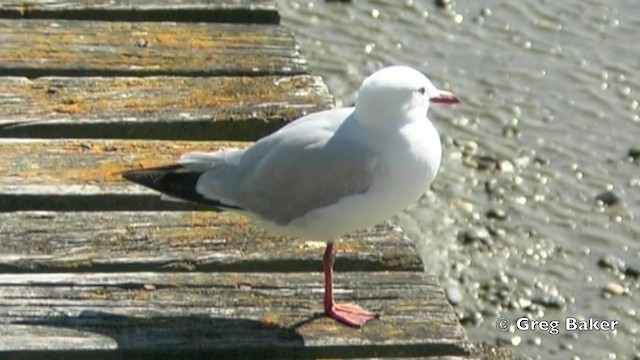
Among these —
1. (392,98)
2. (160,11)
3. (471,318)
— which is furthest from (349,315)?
(471,318)

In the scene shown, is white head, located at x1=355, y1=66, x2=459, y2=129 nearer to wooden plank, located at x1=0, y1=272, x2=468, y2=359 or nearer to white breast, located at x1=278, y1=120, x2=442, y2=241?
white breast, located at x1=278, y1=120, x2=442, y2=241

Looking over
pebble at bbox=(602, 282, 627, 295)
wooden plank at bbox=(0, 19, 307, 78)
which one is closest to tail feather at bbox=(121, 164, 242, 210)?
wooden plank at bbox=(0, 19, 307, 78)

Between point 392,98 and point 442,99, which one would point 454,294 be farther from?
point 392,98

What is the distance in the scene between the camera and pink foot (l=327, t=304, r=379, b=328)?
294 centimetres

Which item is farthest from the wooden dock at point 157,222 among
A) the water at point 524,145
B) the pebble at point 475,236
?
the pebble at point 475,236

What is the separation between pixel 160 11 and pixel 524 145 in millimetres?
3446

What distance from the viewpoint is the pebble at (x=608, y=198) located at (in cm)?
691

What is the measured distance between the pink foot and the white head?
0.42m

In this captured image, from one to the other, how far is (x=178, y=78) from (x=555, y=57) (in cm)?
459

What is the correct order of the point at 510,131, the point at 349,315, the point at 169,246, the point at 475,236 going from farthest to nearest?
the point at 510,131 → the point at 475,236 → the point at 169,246 → the point at 349,315

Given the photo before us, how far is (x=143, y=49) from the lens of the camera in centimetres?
411

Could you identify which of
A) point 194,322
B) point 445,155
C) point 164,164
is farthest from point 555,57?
point 194,322

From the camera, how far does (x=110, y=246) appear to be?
3199 millimetres

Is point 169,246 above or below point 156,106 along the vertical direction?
below
